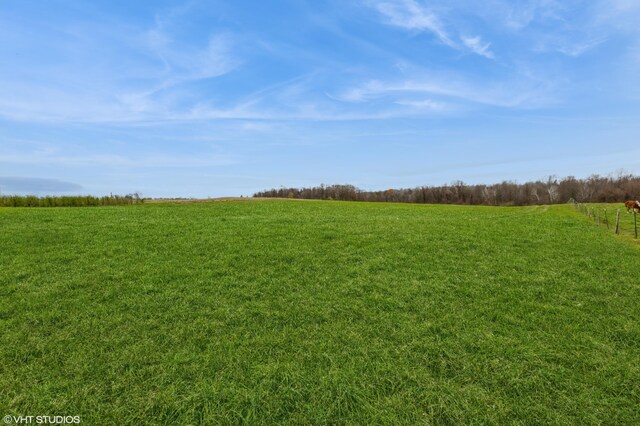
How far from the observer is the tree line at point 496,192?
3766 inches

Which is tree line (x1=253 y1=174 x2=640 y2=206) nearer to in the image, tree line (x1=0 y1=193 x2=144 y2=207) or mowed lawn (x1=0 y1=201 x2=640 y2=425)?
tree line (x1=0 y1=193 x2=144 y2=207)

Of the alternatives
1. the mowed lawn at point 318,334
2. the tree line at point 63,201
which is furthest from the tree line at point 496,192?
the mowed lawn at point 318,334

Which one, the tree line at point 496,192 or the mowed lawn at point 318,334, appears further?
the tree line at point 496,192

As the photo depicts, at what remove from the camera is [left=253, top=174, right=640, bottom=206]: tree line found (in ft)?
314

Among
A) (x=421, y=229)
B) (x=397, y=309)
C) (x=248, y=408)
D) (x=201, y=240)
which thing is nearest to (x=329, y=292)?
(x=397, y=309)

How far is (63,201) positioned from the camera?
36625 mm

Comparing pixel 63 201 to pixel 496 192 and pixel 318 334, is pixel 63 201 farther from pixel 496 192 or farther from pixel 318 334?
pixel 496 192

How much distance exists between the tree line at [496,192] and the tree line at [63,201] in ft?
181

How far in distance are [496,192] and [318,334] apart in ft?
388

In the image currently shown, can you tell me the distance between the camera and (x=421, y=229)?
53.7 ft

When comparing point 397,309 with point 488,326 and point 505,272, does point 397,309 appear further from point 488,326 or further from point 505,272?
point 505,272

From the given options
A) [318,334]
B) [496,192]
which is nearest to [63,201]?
[318,334]

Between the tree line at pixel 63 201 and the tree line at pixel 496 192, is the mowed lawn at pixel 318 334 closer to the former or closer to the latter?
the tree line at pixel 63 201

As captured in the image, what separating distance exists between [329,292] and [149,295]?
4.45 metres
